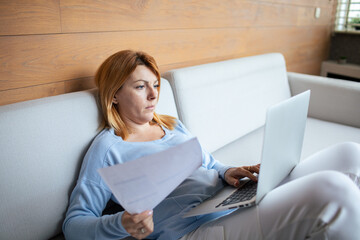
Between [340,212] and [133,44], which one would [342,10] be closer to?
[133,44]

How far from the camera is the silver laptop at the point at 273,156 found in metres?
0.93

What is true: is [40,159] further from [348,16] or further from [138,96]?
[348,16]

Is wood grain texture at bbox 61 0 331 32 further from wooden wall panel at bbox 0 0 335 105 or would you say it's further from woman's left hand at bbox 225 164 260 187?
woman's left hand at bbox 225 164 260 187

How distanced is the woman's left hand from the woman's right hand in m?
0.43

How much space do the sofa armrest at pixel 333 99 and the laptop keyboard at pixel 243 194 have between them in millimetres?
1325

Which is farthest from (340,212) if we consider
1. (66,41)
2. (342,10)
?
(342,10)

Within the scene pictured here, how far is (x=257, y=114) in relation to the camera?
6.63 feet

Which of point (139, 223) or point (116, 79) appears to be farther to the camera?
point (116, 79)

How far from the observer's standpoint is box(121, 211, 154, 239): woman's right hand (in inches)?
32.3

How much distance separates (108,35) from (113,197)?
0.72 metres

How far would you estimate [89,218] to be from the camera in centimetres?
96

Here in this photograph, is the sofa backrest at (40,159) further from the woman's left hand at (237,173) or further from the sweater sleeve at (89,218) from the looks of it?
the woman's left hand at (237,173)

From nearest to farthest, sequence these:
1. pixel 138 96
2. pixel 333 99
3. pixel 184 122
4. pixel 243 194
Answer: pixel 243 194, pixel 138 96, pixel 184 122, pixel 333 99

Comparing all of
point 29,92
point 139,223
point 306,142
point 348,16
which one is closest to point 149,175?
point 139,223
